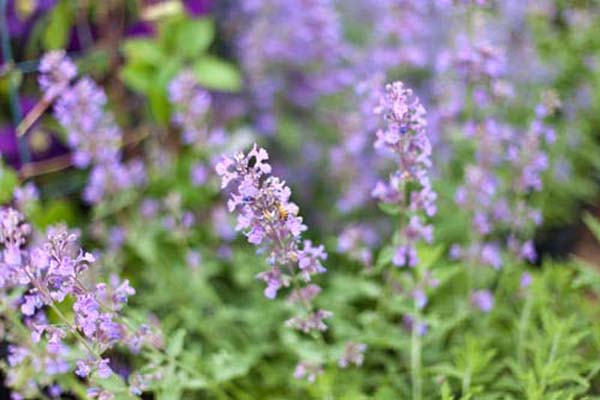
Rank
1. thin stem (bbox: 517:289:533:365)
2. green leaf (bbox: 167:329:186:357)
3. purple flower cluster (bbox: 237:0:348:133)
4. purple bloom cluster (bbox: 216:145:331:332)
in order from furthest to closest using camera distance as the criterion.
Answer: purple flower cluster (bbox: 237:0:348:133) < thin stem (bbox: 517:289:533:365) < green leaf (bbox: 167:329:186:357) < purple bloom cluster (bbox: 216:145:331:332)

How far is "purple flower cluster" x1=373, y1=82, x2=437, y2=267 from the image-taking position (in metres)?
1.34

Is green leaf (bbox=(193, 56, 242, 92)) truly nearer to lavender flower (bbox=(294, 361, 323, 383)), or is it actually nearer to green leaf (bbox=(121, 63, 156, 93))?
green leaf (bbox=(121, 63, 156, 93))

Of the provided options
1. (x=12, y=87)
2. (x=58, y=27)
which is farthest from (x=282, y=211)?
(x=58, y=27)

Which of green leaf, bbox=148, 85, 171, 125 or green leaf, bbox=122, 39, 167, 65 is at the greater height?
green leaf, bbox=122, 39, 167, 65

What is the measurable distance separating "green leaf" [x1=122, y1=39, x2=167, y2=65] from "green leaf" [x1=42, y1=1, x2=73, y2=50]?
0.23 meters

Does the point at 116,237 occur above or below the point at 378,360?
above

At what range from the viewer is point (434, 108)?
274 centimetres

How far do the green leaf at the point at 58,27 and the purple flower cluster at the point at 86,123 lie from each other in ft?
1.35

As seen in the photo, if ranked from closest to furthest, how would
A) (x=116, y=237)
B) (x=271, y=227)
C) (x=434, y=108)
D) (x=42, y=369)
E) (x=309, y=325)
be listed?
(x=271, y=227) < (x=309, y=325) < (x=42, y=369) < (x=116, y=237) < (x=434, y=108)

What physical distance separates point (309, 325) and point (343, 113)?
128cm

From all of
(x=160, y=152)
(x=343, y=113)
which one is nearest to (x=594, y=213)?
(x=343, y=113)

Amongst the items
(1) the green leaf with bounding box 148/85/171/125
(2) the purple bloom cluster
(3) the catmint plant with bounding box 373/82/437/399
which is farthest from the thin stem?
(1) the green leaf with bounding box 148/85/171/125

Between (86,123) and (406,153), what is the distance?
2.96ft

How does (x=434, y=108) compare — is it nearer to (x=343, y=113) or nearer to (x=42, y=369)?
(x=343, y=113)
